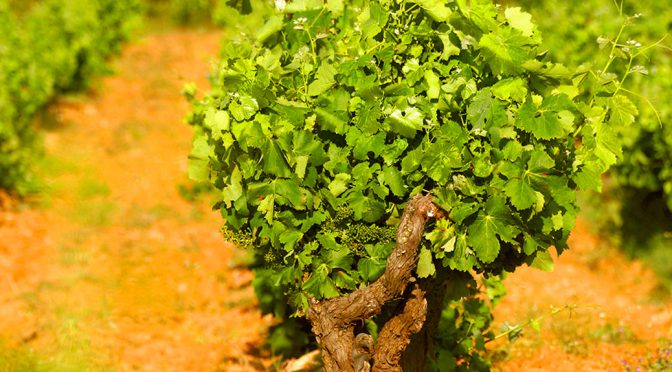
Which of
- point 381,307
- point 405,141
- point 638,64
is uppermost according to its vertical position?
point 405,141

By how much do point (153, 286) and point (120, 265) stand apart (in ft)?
1.71

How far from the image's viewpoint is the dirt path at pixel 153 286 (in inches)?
203

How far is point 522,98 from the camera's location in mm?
3113

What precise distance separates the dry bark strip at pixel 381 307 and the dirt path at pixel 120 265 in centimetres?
190

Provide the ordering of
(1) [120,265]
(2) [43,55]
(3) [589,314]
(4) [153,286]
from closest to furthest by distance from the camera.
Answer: (3) [589,314] < (4) [153,286] < (1) [120,265] < (2) [43,55]

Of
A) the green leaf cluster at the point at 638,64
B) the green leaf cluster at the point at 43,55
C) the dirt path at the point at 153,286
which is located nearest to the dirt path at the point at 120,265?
the dirt path at the point at 153,286

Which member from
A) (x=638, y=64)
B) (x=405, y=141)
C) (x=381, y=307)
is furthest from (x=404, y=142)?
(x=638, y=64)

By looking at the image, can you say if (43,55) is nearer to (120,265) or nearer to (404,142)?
(120,265)

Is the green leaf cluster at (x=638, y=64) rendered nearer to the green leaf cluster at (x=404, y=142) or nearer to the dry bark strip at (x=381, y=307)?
the green leaf cluster at (x=404, y=142)

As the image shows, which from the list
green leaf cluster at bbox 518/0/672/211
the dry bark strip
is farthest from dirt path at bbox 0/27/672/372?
the dry bark strip

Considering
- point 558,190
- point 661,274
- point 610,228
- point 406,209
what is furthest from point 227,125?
point 610,228

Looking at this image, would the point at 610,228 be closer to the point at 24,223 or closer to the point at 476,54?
the point at 476,54

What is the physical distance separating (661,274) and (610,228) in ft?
3.25

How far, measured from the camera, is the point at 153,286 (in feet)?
20.9
